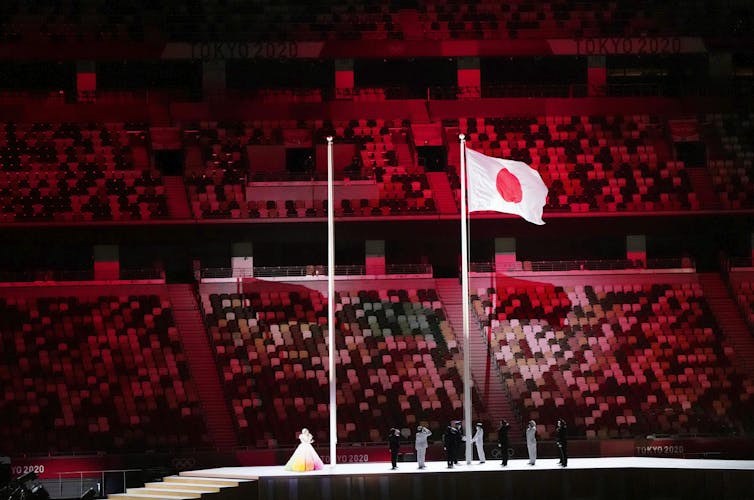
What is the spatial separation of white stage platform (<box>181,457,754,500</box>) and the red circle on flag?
7.59 metres

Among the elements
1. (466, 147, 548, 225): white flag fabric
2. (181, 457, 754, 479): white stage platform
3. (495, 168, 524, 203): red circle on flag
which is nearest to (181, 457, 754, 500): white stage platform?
(181, 457, 754, 479): white stage platform

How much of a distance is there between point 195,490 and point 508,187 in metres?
11.6

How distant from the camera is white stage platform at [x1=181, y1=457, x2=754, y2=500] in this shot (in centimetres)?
3584

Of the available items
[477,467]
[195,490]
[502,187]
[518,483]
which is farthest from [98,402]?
[518,483]

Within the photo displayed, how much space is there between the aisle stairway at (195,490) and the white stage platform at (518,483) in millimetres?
328

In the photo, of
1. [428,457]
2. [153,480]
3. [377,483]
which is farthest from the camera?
[428,457]

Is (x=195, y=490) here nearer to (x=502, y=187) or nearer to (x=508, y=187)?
(x=502, y=187)

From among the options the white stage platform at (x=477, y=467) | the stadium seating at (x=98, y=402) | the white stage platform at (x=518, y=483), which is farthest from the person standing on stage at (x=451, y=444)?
the stadium seating at (x=98, y=402)

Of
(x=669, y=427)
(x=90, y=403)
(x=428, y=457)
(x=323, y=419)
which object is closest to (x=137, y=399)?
(x=90, y=403)

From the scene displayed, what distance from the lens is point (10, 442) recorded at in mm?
46438

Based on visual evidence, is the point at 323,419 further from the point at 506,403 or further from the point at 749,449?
the point at 749,449

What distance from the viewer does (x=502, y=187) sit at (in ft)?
→ 130

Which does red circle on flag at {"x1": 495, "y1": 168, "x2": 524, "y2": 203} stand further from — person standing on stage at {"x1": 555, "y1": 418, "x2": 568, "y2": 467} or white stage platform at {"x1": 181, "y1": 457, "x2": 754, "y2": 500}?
white stage platform at {"x1": 181, "y1": 457, "x2": 754, "y2": 500}

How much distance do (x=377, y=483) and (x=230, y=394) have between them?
13.6 metres
